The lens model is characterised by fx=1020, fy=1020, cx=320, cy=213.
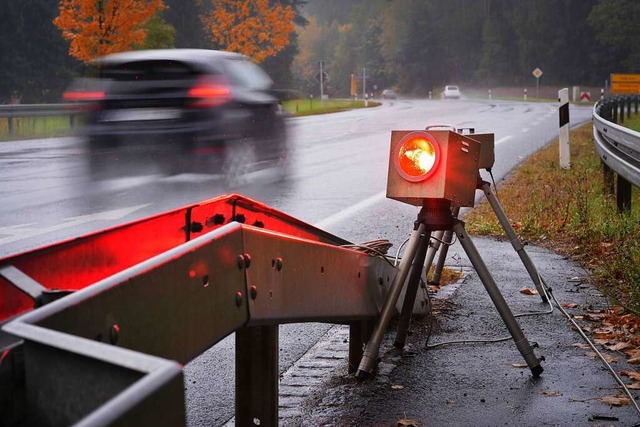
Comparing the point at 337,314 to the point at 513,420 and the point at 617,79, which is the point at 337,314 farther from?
the point at 617,79

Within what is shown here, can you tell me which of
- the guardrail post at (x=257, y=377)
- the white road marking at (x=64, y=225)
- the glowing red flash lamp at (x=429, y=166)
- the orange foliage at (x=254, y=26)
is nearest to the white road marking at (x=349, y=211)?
the white road marking at (x=64, y=225)

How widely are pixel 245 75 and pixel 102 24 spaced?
21110mm

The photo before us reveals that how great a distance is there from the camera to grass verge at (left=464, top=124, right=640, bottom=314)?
21.4 feet

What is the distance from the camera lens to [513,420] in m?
3.96

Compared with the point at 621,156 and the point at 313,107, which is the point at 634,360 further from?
the point at 313,107

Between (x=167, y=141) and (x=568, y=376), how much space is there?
9.36m

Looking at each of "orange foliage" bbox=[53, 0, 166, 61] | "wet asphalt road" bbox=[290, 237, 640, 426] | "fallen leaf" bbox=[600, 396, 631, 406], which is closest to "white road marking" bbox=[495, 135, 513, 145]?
"orange foliage" bbox=[53, 0, 166, 61]

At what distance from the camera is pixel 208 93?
44.0ft

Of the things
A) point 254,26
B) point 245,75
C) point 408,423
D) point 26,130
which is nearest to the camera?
point 408,423

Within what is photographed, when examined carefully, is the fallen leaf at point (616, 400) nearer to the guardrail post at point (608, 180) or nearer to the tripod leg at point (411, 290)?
the tripod leg at point (411, 290)

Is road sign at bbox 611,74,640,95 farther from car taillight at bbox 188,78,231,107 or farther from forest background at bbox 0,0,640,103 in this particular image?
forest background at bbox 0,0,640,103

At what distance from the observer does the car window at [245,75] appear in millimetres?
13891

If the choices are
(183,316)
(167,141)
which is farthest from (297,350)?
(167,141)

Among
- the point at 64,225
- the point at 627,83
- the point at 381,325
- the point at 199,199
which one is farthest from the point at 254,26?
the point at 381,325
